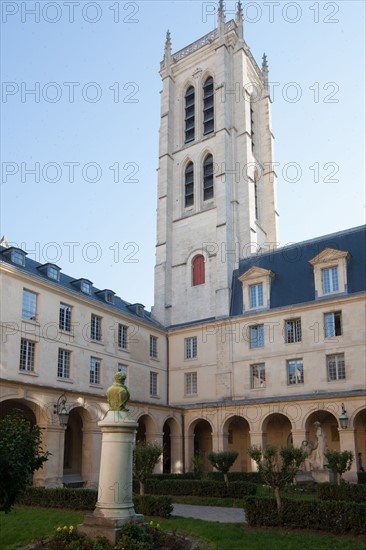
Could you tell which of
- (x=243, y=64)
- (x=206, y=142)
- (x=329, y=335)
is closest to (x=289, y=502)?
(x=329, y=335)

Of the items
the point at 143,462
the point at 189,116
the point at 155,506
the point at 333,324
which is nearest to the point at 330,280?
the point at 333,324

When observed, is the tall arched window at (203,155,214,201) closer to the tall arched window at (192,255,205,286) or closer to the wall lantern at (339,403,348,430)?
the tall arched window at (192,255,205,286)

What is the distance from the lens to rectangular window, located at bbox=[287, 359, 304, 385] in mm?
32981

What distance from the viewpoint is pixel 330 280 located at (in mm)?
33656

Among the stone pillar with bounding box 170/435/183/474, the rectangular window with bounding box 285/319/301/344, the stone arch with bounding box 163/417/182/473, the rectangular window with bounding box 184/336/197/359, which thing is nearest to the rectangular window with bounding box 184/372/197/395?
the rectangular window with bounding box 184/336/197/359

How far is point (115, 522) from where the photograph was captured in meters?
10.9

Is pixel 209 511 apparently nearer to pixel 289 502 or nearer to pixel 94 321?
pixel 289 502

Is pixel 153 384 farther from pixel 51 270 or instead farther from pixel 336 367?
pixel 336 367

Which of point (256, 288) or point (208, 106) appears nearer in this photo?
point (256, 288)

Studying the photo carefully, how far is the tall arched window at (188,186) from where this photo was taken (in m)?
45.1

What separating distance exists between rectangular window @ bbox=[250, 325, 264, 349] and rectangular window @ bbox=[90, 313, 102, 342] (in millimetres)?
9976

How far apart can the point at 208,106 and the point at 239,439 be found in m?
28.1

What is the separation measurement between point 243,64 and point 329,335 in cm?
2648

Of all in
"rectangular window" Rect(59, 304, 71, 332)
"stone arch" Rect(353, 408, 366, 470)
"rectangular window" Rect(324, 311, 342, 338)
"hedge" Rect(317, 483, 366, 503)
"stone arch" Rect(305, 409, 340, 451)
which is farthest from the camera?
"rectangular window" Rect(324, 311, 342, 338)
